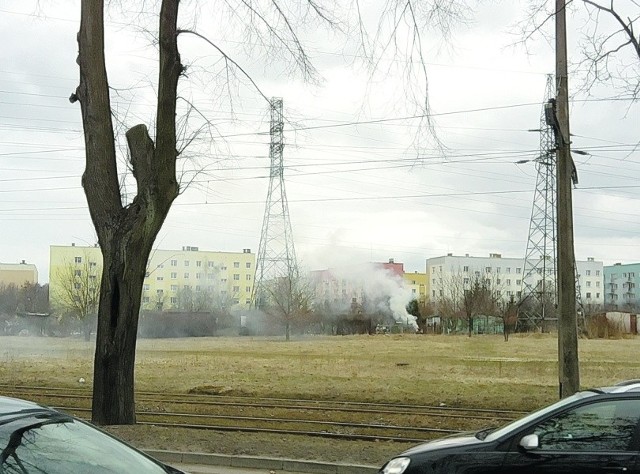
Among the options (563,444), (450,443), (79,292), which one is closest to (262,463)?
(450,443)

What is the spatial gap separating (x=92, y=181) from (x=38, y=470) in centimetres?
1063

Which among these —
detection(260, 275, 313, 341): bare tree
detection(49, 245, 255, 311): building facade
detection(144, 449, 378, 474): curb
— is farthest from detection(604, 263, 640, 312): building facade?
detection(144, 449, 378, 474): curb

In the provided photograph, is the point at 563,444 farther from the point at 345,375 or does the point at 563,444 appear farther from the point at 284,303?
the point at 284,303

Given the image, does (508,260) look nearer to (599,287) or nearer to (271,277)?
(599,287)

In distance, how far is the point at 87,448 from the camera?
4.32m

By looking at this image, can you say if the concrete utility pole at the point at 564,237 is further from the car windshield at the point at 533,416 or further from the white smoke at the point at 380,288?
the white smoke at the point at 380,288

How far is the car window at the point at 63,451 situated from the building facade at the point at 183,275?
56425mm

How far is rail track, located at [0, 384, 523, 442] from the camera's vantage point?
578 inches

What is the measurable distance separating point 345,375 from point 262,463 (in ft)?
52.2

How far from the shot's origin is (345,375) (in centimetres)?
2661

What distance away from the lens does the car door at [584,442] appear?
6.03m

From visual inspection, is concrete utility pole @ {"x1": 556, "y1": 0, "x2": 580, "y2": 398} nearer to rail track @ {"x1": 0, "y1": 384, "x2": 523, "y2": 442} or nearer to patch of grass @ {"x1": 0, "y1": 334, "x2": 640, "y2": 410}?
rail track @ {"x1": 0, "y1": 384, "x2": 523, "y2": 442}

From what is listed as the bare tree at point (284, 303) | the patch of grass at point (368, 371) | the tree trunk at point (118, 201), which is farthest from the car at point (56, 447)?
the bare tree at point (284, 303)

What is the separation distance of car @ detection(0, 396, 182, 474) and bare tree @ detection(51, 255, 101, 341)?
5262 cm
